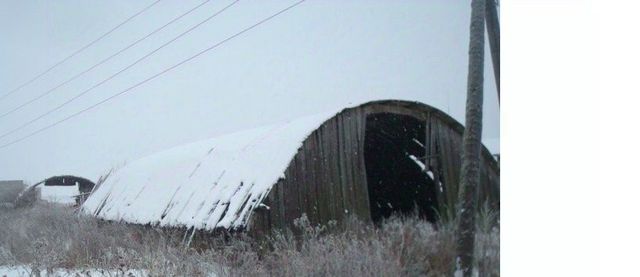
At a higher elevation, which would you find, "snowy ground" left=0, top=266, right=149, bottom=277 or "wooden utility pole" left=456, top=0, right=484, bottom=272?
"wooden utility pole" left=456, top=0, right=484, bottom=272

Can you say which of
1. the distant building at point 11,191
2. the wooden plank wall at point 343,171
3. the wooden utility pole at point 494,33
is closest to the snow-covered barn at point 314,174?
the wooden plank wall at point 343,171

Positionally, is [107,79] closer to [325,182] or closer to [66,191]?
[66,191]

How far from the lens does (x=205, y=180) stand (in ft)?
10.6

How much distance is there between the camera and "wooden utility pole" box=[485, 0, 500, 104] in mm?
2838

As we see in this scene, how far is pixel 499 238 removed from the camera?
112 inches

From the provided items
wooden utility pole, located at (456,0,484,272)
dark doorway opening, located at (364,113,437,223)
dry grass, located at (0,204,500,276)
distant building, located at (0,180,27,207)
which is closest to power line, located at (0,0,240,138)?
distant building, located at (0,180,27,207)

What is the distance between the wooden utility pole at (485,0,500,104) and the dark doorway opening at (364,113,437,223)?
50 cm

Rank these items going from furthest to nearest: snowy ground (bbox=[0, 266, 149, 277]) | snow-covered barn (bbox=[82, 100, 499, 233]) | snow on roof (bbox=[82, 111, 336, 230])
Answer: snow on roof (bbox=[82, 111, 336, 230]) < snow-covered barn (bbox=[82, 100, 499, 233]) < snowy ground (bbox=[0, 266, 149, 277])

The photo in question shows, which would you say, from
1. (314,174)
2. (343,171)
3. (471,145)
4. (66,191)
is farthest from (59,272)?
(471,145)

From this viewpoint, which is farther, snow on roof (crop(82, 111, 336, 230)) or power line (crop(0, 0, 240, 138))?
snow on roof (crop(82, 111, 336, 230))

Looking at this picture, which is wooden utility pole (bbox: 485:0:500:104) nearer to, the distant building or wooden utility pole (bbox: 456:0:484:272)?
wooden utility pole (bbox: 456:0:484:272)
